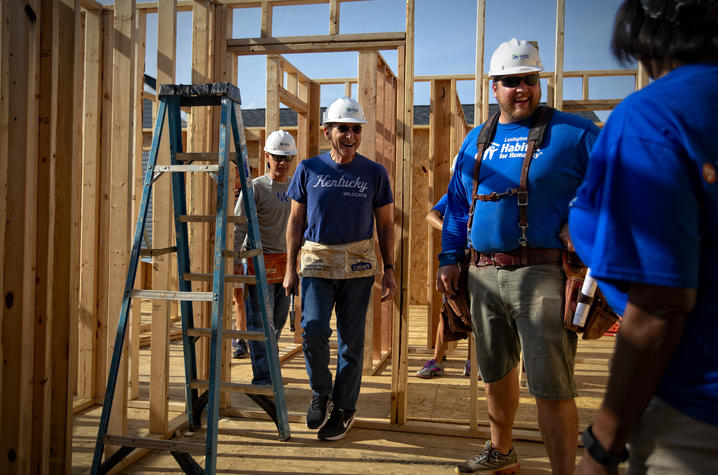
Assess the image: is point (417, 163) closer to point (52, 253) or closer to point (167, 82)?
point (167, 82)

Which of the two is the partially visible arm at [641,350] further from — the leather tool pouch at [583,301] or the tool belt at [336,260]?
the tool belt at [336,260]

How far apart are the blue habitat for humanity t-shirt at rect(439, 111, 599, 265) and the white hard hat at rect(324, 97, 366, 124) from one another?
1.13m

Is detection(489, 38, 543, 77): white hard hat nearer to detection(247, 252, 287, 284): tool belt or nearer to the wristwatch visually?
the wristwatch

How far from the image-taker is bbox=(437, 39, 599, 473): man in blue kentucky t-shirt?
8.04 ft

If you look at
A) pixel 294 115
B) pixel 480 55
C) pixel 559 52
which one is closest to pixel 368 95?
pixel 480 55

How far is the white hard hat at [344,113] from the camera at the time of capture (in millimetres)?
3658

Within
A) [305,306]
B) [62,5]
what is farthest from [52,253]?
[305,306]

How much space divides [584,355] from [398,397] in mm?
3176

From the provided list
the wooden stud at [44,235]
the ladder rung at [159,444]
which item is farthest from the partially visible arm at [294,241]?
the wooden stud at [44,235]

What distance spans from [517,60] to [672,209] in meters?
1.97

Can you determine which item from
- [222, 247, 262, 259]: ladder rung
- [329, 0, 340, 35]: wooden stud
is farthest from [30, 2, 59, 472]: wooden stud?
[329, 0, 340, 35]: wooden stud

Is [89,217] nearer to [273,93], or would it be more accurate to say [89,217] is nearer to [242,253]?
[242,253]

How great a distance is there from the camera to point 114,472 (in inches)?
117

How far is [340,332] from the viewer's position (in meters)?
3.70
